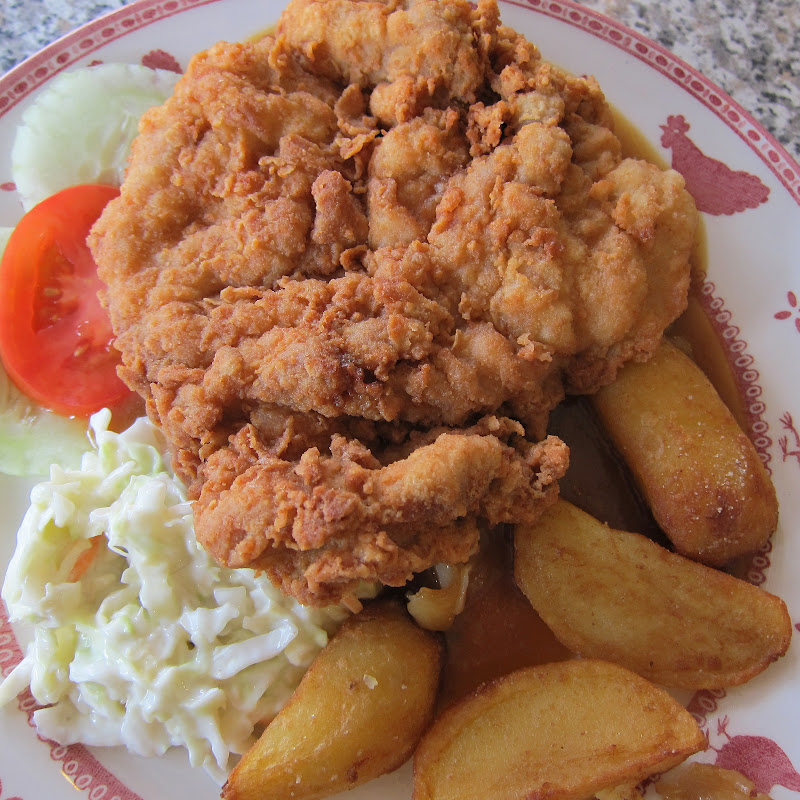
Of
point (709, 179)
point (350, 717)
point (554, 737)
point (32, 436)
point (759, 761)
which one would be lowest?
point (759, 761)

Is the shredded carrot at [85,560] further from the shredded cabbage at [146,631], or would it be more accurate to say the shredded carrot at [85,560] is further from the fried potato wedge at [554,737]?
the fried potato wedge at [554,737]

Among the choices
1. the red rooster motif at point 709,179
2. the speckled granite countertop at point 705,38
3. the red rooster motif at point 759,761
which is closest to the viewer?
the red rooster motif at point 759,761

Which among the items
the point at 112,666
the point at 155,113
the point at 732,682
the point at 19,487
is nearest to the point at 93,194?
the point at 155,113

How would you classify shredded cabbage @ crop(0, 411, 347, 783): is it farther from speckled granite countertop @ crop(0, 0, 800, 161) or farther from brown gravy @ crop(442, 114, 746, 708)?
speckled granite countertop @ crop(0, 0, 800, 161)

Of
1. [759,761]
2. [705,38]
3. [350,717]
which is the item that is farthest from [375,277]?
[705,38]

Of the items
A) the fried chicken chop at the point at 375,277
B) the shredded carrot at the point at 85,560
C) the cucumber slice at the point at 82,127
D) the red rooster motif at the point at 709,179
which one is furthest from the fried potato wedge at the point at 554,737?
the cucumber slice at the point at 82,127

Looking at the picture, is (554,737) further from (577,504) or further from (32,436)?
(32,436)
